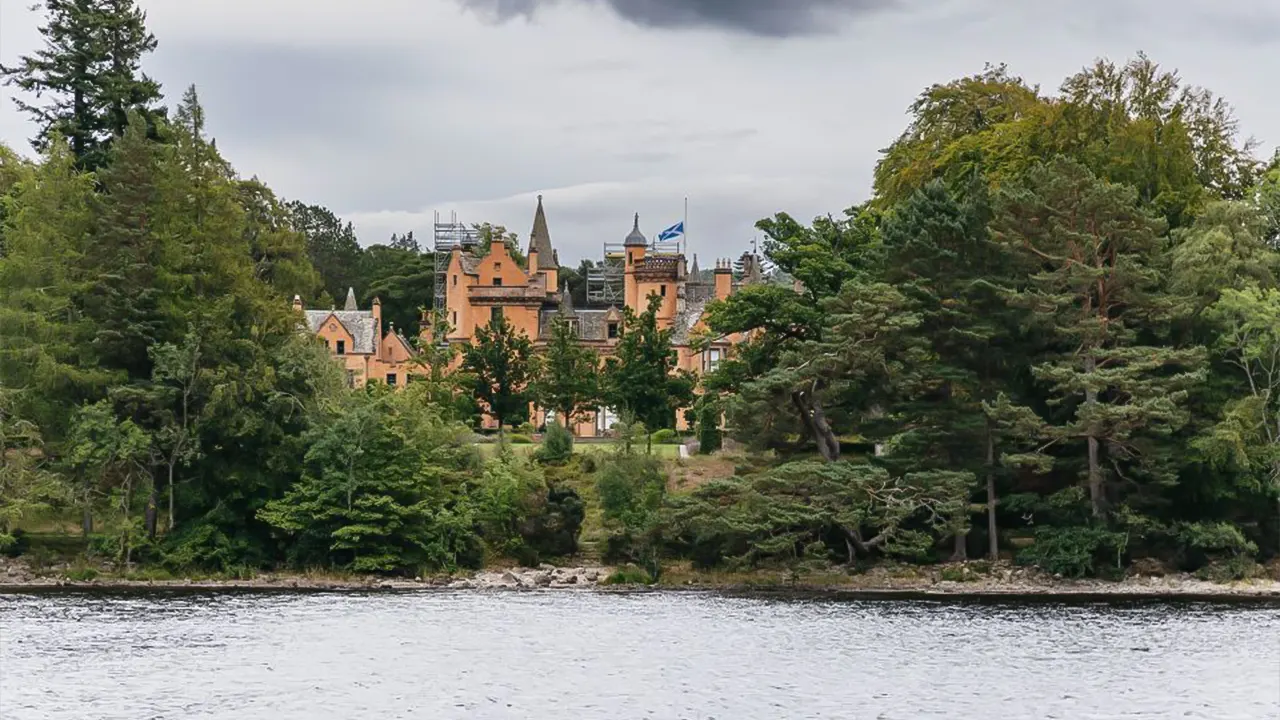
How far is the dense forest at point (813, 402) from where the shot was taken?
183 feet

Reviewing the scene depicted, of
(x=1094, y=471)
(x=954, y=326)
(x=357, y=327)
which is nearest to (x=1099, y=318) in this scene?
(x=954, y=326)

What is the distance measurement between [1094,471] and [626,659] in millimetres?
22092

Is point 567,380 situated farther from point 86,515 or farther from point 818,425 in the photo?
point 86,515

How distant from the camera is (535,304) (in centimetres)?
9956

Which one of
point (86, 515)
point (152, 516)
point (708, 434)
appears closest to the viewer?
point (86, 515)

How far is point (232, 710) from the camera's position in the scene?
32.8m

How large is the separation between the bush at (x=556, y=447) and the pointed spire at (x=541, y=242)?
3543 centimetres

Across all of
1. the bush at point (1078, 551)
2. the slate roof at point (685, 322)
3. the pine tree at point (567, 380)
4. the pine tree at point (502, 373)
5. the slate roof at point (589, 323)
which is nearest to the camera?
the bush at point (1078, 551)

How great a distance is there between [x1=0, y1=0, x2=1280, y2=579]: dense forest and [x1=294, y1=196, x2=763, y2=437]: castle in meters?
34.1

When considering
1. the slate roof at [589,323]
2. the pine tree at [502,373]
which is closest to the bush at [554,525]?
the pine tree at [502,373]

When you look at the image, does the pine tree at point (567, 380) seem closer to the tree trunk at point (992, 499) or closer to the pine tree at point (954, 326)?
the pine tree at point (954, 326)

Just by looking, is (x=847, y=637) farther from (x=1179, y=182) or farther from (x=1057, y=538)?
(x=1179, y=182)

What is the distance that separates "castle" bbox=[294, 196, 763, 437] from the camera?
322 ft

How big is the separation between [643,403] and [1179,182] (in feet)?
85.6
